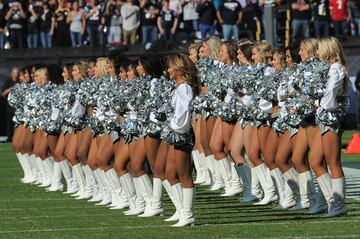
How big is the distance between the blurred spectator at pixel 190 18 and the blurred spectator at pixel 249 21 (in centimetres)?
113

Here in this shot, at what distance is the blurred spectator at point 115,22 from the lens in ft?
98.9

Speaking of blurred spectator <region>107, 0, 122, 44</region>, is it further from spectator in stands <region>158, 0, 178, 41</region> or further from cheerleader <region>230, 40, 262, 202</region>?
cheerleader <region>230, 40, 262, 202</region>

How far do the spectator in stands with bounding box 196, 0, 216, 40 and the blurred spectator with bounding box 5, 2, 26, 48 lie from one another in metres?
4.25

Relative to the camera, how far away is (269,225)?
11.7 meters

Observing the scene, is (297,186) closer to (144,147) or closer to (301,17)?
(144,147)

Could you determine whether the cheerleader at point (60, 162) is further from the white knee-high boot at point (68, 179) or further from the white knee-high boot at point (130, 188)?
the white knee-high boot at point (130, 188)

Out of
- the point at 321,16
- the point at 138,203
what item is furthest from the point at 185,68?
the point at 321,16

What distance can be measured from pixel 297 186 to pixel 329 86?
1.71 meters

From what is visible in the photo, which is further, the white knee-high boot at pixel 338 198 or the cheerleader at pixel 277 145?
the cheerleader at pixel 277 145

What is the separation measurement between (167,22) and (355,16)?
4268 mm

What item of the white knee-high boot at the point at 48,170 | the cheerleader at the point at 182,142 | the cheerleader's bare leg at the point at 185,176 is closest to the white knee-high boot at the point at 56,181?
the white knee-high boot at the point at 48,170

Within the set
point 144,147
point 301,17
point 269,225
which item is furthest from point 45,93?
point 301,17

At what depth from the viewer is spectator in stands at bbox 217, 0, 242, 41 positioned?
28516mm

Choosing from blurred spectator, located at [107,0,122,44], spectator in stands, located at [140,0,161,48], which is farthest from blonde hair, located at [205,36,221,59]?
blurred spectator, located at [107,0,122,44]
